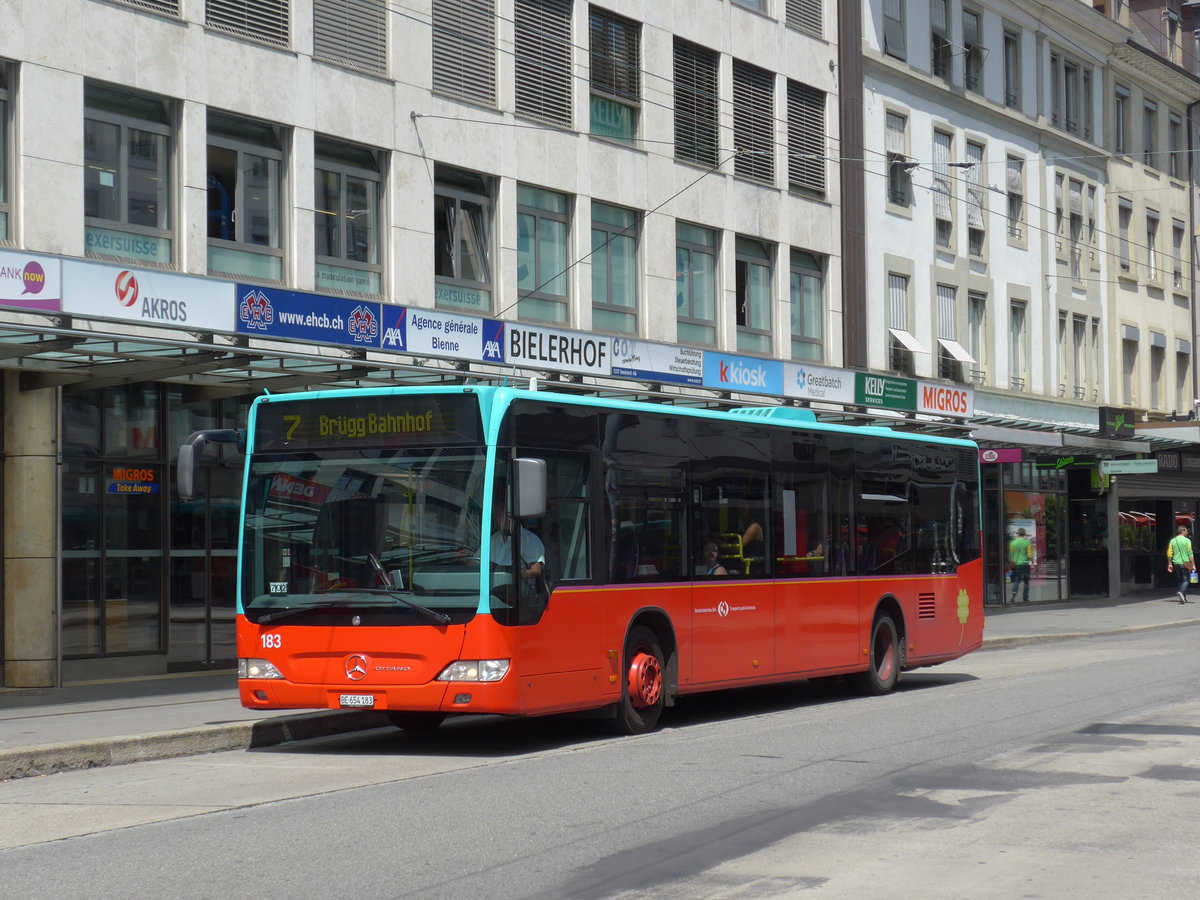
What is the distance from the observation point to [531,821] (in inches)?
365

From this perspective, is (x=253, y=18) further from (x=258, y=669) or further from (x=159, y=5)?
(x=258, y=669)

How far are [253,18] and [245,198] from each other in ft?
7.35

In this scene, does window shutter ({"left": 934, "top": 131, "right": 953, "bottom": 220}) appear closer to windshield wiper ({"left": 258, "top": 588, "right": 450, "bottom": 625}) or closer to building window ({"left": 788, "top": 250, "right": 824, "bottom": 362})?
building window ({"left": 788, "top": 250, "right": 824, "bottom": 362})

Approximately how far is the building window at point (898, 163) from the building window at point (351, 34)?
14.9 m

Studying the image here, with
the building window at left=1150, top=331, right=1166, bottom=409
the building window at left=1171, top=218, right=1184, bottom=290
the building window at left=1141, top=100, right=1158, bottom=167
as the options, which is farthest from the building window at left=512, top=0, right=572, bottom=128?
the building window at left=1171, top=218, right=1184, bottom=290

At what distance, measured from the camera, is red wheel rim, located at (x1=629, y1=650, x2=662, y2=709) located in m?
14.0

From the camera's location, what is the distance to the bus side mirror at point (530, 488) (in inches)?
485

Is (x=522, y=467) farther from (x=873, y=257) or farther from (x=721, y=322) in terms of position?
(x=873, y=257)

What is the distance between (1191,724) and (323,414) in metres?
7.58

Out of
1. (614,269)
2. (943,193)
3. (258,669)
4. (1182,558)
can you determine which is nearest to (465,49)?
(614,269)

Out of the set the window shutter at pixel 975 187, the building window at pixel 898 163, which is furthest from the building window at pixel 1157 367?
the building window at pixel 898 163

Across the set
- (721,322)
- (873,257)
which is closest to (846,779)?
(721,322)

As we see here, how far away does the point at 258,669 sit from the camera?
42.8 feet

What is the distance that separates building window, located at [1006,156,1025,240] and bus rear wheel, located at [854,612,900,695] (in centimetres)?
2349
